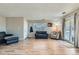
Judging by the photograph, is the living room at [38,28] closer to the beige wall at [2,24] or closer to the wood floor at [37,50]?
the beige wall at [2,24]

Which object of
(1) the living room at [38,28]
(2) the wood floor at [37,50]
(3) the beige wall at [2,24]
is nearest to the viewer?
(2) the wood floor at [37,50]

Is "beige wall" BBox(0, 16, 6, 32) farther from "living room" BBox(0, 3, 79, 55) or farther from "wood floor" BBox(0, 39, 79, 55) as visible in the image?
"wood floor" BBox(0, 39, 79, 55)

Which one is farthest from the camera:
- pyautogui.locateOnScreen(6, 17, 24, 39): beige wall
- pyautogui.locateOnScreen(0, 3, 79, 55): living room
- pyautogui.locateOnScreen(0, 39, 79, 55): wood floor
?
pyautogui.locateOnScreen(6, 17, 24, 39): beige wall

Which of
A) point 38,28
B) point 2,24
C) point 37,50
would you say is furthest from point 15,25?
point 37,50

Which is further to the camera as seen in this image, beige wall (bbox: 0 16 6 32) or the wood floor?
beige wall (bbox: 0 16 6 32)

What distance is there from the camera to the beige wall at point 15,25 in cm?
973

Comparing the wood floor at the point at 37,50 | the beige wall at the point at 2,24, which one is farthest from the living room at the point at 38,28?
the wood floor at the point at 37,50

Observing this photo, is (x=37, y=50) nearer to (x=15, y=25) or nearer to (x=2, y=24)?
(x=2, y=24)

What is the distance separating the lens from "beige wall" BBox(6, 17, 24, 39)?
9727 mm

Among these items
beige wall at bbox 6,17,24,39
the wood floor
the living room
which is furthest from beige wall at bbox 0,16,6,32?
the wood floor

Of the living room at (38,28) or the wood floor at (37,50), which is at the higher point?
the living room at (38,28)

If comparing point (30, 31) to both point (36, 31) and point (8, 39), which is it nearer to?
point (36, 31)

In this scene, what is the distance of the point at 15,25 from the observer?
32.0 ft
